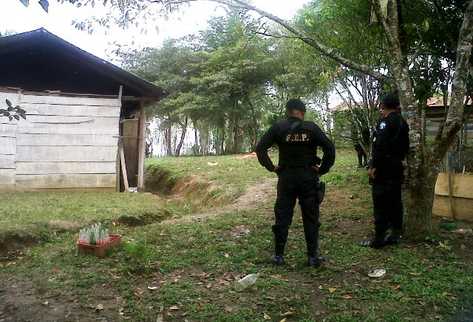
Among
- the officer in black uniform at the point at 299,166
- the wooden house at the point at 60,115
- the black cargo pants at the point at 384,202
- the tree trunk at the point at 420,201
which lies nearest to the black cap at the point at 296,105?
the officer in black uniform at the point at 299,166

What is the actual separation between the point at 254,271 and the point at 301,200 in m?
0.96

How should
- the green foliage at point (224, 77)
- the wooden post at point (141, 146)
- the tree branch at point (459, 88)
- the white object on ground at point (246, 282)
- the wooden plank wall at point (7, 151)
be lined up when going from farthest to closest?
the green foliage at point (224, 77), the wooden post at point (141, 146), the wooden plank wall at point (7, 151), the tree branch at point (459, 88), the white object on ground at point (246, 282)

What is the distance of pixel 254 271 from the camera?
475 cm

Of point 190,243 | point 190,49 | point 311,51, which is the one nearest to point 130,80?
point 311,51

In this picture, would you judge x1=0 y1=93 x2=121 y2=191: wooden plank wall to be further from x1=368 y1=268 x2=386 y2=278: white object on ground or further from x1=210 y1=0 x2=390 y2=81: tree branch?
x1=368 y1=268 x2=386 y2=278: white object on ground

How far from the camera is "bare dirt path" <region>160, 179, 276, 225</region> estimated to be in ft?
25.0

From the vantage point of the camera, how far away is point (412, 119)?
17.5 feet

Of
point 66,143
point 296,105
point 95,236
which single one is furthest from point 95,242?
point 66,143

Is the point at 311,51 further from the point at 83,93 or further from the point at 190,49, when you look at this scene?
the point at 190,49

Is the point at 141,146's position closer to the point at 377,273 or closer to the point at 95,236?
the point at 95,236

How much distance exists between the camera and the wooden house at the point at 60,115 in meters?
10.8

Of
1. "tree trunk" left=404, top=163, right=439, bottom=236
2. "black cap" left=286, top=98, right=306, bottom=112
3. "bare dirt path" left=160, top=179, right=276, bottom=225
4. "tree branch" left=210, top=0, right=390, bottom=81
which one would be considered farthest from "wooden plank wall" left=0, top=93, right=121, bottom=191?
"tree trunk" left=404, top=163, right=439, bottom=236

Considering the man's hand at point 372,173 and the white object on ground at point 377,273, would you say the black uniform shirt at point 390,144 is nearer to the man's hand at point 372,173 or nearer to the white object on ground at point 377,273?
the man's hand at point 372,173

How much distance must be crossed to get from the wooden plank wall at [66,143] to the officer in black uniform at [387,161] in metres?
8.13
